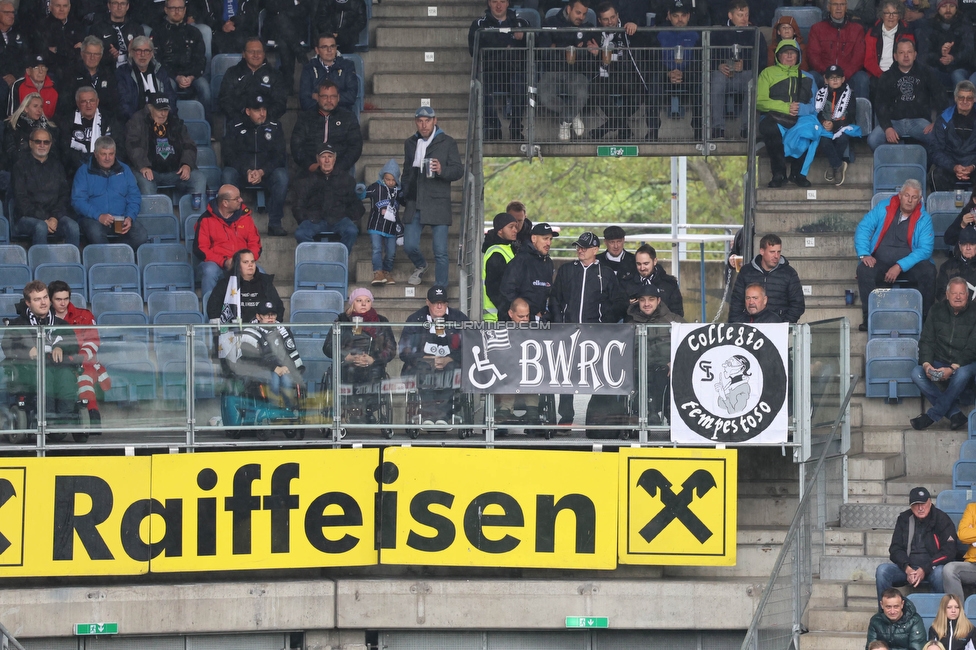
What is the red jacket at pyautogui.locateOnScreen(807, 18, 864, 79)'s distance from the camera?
749 inches

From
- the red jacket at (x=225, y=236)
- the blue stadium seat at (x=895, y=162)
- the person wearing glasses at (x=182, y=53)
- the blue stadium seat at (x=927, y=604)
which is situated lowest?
the blue stadium seat at (x=927, y=604)

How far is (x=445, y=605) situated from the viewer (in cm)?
1499

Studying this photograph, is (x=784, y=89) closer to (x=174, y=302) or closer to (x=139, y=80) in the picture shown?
(x=174, y=302)

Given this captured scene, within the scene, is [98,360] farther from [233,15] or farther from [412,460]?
[233,15]

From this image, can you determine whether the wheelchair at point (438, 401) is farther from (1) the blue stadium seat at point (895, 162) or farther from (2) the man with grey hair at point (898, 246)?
(1) the blue stadium seat at point (895, 162)

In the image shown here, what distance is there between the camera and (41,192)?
17.6 meters

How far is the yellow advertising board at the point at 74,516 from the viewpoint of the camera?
1481 centimetres

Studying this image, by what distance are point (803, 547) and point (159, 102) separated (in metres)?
8.57

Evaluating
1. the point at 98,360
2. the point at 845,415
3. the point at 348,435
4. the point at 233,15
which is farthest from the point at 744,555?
the point at 233,15

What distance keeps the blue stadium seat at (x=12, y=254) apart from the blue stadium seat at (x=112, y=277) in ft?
2.67

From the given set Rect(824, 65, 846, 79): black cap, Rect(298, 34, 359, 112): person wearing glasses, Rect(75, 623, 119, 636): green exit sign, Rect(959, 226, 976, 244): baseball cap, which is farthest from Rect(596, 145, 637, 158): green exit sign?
Rect(75, 623, 119, 636): green exit sign

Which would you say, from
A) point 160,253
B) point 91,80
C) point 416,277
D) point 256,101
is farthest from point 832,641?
point 91,80

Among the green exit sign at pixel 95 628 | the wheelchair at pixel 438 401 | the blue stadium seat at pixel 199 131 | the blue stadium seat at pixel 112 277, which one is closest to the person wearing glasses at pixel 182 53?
the blue stadium seat at pixel 199 131

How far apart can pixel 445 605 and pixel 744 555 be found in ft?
9.27
